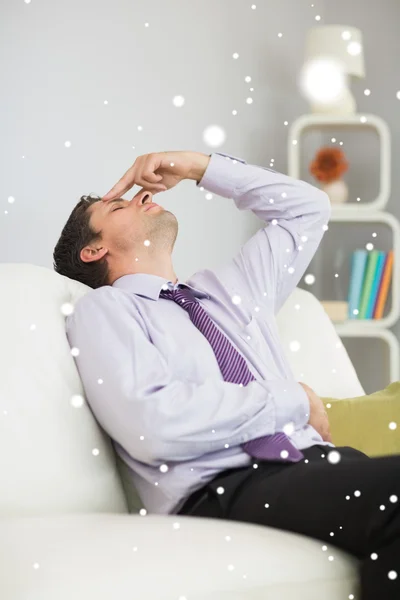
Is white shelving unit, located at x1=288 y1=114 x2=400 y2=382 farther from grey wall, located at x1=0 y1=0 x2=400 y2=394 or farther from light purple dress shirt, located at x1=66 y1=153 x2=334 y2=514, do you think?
light purple dress shirt, located at x1=66 y1=153 x2=334 y2=514

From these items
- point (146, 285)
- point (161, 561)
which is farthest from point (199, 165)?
point (161, 561)

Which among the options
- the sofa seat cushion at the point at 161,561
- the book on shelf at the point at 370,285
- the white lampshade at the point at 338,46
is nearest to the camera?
the sofa seat cushion at the point at 161,561

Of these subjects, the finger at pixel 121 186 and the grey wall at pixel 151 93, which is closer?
the finger at pixel 121 186

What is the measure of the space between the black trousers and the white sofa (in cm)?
3

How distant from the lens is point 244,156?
325 centimetres

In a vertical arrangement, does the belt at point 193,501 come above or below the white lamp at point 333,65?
below

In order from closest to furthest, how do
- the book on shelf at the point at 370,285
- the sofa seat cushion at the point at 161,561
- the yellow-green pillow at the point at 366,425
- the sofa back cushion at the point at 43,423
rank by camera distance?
the sofa seat cushion at the point at 161,561 → the sofa back cushion at the point at 43,423 → the yellow-green pillow at the point at 366,425 → the book on shelf at the point at 370,285

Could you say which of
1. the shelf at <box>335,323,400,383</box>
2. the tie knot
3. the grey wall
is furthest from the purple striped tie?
the shelf at <box>335,323,400,383</box>

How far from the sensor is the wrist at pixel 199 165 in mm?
1952

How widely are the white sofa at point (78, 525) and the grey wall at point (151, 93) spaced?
1005 mm

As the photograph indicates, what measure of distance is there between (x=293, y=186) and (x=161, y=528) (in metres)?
1.05

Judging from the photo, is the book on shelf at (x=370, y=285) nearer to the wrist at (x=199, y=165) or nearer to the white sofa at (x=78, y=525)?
the wrist at (x=199, y=165)

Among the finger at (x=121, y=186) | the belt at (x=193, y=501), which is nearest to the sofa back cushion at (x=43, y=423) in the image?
the belt at (x=193, y=501)

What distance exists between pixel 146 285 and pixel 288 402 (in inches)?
16.1
